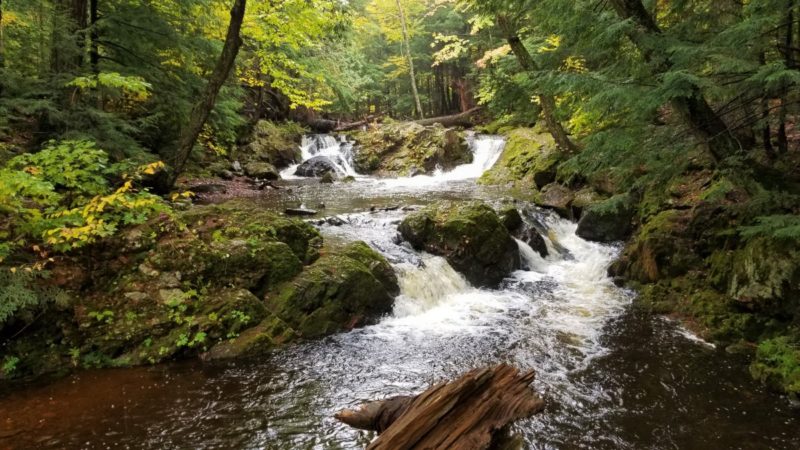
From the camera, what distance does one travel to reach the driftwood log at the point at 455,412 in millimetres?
3027

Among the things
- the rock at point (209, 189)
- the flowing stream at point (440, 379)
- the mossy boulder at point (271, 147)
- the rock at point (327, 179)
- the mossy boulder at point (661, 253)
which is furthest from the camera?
the mossy boulder at point (271, 147)

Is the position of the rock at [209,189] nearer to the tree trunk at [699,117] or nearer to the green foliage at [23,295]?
the green foliage at [23,295]

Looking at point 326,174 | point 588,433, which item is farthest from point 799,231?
point 326,174

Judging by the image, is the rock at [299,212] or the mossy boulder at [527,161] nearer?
the rock at [299,212]

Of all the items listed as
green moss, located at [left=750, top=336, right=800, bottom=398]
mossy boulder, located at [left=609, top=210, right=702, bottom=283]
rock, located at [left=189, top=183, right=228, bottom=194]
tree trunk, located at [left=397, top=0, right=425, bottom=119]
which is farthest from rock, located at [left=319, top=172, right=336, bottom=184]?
green moss, located at [left=750, top=336, right=800, bottom=398]

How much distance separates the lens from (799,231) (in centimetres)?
444

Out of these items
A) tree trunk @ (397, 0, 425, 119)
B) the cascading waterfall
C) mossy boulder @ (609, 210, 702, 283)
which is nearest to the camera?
mossy boulder @ (609, 210, 702, 283)

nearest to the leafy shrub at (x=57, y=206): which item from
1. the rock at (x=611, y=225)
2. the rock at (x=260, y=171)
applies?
the rock at (x=611, y=225)

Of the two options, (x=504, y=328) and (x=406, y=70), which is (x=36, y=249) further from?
(x=406, y=70)

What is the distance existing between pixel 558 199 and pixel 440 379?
967 centimetres

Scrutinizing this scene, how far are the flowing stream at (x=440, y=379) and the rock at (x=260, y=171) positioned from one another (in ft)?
40.0

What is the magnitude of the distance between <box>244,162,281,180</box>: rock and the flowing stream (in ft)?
40.0

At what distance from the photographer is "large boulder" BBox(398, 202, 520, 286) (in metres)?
9.45

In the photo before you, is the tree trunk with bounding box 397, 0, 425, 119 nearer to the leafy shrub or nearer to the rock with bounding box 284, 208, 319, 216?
the rock with bounding box 284, 208, 319, 216
